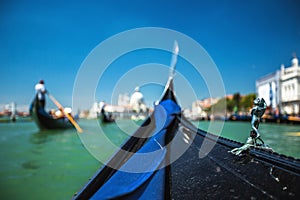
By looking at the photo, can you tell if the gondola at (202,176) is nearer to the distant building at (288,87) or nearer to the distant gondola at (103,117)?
the distant gondola at (103,117)

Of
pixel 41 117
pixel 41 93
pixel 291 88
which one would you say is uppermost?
pixel 291 88

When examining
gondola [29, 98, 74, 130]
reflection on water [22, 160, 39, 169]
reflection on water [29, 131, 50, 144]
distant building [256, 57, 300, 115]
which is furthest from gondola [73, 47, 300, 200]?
distant building [256, 57, 300, 115]

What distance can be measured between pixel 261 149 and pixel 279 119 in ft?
55.2

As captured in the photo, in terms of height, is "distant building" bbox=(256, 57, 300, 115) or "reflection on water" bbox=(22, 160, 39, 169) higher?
"distant building" bbox=(256, 57, 300, 115)

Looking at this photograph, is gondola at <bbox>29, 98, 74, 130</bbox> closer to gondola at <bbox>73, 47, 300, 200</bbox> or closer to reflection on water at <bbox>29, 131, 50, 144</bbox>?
reflection on water at <bbox>29, 131, 50, 144</bbox>

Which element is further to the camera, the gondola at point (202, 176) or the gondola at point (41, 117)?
the gondola at point (41, 117)

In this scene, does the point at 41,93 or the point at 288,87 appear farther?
the point at 288,87

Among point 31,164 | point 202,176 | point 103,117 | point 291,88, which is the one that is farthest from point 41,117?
point 291,88

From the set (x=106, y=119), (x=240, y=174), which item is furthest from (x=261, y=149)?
(x=106, y=119)

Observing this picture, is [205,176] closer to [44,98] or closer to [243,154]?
[243,154]

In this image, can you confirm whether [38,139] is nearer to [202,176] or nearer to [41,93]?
[41,93]

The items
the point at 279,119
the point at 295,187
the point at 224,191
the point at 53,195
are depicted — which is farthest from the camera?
the point at 279,119

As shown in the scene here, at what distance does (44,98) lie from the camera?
7.42m

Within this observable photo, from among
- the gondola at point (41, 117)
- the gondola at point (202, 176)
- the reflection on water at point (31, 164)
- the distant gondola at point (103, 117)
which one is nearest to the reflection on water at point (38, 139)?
the gondola at point (41, 117)
